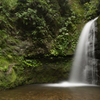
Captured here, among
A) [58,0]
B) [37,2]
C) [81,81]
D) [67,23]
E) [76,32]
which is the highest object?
[58,0]

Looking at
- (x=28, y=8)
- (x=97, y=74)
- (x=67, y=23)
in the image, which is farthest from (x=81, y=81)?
(x=28, y=8)

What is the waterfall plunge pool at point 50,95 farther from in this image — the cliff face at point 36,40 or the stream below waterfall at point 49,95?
the cliff face at point 36,40

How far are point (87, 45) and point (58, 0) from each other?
14.5ft

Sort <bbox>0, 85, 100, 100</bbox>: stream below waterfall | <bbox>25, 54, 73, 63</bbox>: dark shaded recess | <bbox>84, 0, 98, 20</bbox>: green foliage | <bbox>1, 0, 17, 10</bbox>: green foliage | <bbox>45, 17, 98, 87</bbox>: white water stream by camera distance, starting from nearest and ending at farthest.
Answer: <bbox>0, 85, 100, 100</bbox>: stream below waterfall, <bbox>45, 17, 98, 87</bbox>: white water stream, <bbox>1, 0, 17, 10</bbox>: green foliage, <bbox>25, 54, 73, 63</bbox>: dark shaded recess, <bbox>84, 0, 98, 20</bbox>: green foliage

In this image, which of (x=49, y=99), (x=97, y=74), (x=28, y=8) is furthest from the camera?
(x=28, y=8)

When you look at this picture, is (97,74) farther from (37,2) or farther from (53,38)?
(37,2)

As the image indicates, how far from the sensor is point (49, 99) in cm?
291

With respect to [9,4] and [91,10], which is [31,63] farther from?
[91,10]

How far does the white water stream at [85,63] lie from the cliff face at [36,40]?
1.55 feet

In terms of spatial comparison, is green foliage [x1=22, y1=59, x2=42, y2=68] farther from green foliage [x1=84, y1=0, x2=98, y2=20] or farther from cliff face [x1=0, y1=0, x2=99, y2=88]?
green foliage [x1=84, y1=0, x2=98, y2=20]

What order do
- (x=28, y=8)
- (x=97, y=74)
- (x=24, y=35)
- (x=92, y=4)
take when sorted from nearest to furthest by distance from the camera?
(x=97, y=74), (x=28, y=8), (x=24, y=35), (x=92, y=4)

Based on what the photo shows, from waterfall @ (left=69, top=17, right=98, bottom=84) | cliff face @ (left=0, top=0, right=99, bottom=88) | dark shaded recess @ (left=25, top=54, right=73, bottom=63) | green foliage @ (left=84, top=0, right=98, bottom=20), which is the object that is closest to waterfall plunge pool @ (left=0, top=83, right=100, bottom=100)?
cliff face @ (left=0, top=0, right=99, bottom=88)

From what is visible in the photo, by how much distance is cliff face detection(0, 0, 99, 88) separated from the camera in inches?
226

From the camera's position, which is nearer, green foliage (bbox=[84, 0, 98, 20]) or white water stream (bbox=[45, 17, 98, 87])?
white water stream (bbox=[45, 17, 98, 87])
